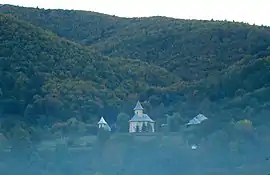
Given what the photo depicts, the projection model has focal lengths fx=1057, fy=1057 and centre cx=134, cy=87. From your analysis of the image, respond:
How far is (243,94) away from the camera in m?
69.9

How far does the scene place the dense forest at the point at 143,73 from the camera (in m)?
72.9

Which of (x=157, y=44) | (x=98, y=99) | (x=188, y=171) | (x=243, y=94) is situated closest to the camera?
(x=188, y=171)

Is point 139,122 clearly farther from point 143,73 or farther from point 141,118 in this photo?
point 143,73

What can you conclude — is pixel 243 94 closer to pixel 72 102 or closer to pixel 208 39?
pixel 72 102

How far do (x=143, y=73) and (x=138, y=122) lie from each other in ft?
65.5

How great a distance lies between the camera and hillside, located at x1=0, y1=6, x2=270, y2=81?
90875mm

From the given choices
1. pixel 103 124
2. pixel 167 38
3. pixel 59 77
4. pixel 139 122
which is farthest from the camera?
pixel 167 38

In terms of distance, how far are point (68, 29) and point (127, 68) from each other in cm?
3325

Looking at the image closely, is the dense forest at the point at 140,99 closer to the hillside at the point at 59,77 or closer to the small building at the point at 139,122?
the hillside at the point at 59,77

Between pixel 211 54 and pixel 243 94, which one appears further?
pixel 211 54

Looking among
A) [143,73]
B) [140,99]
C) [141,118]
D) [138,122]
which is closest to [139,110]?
[141,118]

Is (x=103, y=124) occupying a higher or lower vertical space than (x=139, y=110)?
lower

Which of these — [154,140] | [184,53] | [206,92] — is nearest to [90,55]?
[184,53]

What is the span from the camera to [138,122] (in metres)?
72.0
